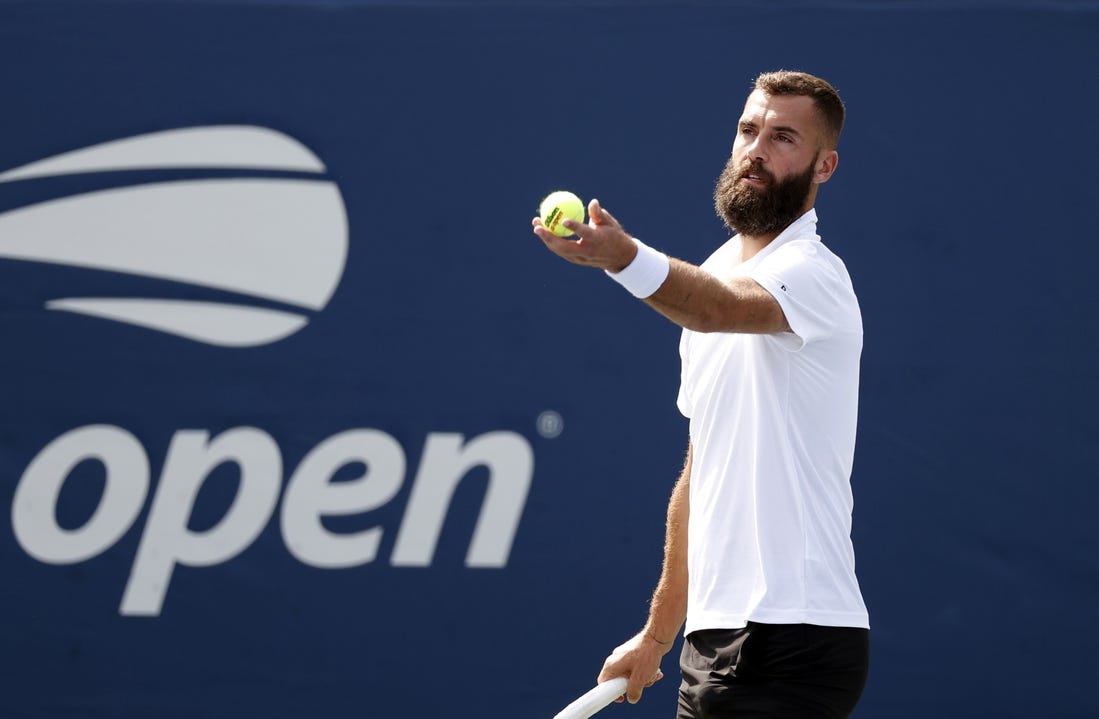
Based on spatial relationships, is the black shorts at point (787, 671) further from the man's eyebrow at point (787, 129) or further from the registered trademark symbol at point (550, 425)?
the registered trademark symbol at point (550, 425)

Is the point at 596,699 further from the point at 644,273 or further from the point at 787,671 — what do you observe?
the point at 644,273

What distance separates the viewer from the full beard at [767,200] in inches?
104

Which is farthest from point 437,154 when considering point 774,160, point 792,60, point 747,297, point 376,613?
point 747,297

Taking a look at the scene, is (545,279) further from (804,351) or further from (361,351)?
(804,351)

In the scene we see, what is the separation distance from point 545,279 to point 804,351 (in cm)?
195

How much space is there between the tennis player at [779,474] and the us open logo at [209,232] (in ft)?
6.58

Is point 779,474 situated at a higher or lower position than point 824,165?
lower

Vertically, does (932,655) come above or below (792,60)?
below

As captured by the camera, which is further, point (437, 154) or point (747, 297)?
point (437, 154)

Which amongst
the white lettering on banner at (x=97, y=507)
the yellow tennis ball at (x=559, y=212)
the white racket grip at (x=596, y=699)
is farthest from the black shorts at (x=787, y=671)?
the white lettering on banner at (x=97, y=507)

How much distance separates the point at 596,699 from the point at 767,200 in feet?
3.21

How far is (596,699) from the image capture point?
2.73 meters

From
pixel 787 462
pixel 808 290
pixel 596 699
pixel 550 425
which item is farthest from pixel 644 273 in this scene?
pixel 550 425

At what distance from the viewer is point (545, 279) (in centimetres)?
439
